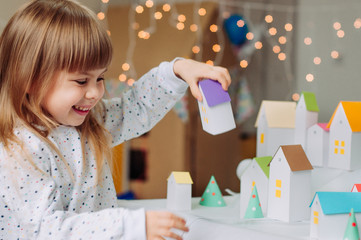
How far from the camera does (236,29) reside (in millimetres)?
2316

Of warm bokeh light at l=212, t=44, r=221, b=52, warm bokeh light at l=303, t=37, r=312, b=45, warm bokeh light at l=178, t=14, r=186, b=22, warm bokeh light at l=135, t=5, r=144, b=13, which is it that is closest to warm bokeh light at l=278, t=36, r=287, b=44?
warm bokeh light at l=303, t=37, r=312, b=45

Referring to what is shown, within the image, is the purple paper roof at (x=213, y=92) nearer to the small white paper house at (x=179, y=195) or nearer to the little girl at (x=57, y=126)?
the little girl at (x=57, y=126)

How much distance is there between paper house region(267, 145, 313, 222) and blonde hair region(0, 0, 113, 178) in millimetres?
396

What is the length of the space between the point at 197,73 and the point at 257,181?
0.29 m

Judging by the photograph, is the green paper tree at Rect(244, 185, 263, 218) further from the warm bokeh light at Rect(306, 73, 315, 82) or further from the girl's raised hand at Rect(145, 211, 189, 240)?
the warm bokeh light at Rect(306, 73, 315, 82)

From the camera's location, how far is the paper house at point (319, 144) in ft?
3.28

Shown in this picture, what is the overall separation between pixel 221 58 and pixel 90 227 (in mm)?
1874

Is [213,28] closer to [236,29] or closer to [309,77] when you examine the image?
[236,29]

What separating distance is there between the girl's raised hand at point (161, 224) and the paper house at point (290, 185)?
254mm

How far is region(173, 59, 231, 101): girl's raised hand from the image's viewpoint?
33.3 inches

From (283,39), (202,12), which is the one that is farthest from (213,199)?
(202,12)

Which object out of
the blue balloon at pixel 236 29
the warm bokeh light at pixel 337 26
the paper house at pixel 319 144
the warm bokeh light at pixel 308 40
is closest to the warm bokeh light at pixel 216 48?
the blue balloon at pixel 236 29

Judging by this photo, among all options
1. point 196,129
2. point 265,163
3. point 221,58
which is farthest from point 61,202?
point 221,58

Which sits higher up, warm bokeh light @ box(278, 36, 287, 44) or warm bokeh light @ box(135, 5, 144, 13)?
warm bokeh light @ box(135, 5, 144, 13)
